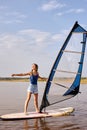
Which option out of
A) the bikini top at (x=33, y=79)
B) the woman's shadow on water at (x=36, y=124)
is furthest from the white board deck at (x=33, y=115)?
the bikini top at (x=33, y=79)

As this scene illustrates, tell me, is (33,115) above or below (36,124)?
above

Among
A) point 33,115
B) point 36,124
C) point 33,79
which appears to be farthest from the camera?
point 33,79

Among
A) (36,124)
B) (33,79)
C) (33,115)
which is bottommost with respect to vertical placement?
(36,124)

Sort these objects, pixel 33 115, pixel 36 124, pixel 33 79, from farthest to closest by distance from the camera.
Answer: pixel 33 79, pixel 33 115, pixel 36 124

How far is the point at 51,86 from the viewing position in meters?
11.4

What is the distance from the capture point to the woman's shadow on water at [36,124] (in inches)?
360

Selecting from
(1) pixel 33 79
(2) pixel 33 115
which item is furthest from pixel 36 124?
(1) pixel 33 79

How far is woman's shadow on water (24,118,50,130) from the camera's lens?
9148mm

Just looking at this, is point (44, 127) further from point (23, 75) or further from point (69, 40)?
point (69, 40)

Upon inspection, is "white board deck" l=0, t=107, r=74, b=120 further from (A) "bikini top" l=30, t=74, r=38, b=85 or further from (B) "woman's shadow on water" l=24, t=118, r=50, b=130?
(A) "bikini top" l=30, t=74, r=38, b=85

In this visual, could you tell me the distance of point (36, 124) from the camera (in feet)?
31.8

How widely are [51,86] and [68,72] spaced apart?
29.8 inches

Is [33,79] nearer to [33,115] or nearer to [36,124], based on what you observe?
[33,115]

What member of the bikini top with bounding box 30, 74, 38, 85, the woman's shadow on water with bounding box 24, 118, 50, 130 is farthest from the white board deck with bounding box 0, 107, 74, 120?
the bikini top with bounding box 30, 74, 38, 85
